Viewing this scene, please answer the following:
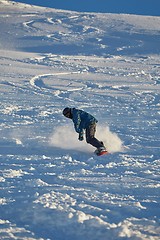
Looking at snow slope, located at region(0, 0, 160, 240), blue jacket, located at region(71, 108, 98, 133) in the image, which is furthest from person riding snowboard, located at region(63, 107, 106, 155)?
snow slope, located at region(0, 0, 160, 240)

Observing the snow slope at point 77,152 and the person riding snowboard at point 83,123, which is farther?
the person riding snowboard at point 83,123

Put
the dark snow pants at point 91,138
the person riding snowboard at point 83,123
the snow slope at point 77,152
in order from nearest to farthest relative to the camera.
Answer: the snow slope at point 77,152, the person riding snowboard at point 83,123, the dark snow pants at point 91,138

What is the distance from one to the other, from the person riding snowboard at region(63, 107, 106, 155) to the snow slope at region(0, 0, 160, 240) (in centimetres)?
33

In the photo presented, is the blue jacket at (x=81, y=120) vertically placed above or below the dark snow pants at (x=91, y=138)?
above

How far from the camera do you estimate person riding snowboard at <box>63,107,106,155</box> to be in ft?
32.1

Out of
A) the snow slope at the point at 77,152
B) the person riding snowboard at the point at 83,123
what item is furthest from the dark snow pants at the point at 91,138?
the snow slope at the point at 77,152

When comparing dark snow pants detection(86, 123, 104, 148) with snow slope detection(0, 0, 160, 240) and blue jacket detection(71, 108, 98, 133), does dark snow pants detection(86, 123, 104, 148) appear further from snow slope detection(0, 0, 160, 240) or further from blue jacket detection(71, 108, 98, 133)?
snow slope detection(0, 0, 160, 240)

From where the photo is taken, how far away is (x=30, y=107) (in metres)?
17.5

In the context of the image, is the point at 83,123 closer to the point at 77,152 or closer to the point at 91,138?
the point at 91,138

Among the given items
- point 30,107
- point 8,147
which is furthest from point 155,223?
point 30,107

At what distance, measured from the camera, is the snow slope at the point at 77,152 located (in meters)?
6.14

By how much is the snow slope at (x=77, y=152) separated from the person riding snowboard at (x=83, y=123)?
0.33 m

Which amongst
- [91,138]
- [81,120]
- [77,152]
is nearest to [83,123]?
[81,120]

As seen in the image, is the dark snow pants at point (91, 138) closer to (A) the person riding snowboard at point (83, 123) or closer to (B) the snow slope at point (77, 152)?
(A) the person riding snowboard at point (83, 123)
